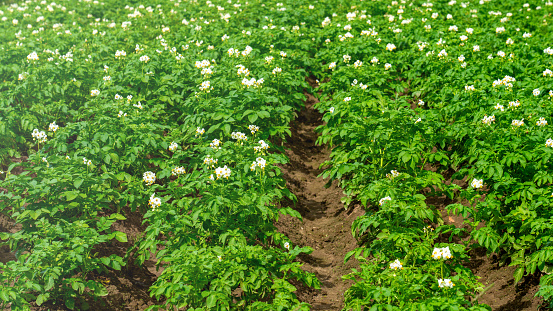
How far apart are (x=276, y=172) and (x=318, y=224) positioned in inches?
63.6

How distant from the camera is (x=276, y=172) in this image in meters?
5.08

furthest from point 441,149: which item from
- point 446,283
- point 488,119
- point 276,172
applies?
point 446,283

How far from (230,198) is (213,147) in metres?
0.97

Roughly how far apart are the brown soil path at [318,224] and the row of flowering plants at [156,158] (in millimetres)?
604

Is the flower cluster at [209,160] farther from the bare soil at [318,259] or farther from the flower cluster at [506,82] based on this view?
the flower cluster at [506,82]

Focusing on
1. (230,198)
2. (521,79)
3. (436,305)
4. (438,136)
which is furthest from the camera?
(521,79)

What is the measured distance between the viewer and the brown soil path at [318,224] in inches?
203

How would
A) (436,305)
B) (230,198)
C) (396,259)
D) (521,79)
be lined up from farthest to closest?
1. (521,79)
2. (230,198)
3. (396,259)
4. (436,305)

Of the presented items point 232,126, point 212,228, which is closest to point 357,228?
point 212,228

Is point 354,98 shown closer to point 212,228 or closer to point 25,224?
point 212,228

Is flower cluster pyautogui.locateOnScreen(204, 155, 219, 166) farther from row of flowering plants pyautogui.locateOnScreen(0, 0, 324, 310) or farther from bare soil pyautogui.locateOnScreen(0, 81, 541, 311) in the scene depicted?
bare soil pyautogui.locateOnScreen(0, 81, 541, 311)

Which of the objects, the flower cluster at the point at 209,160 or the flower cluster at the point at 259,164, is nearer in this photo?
the flower cluster at the point at 259,164

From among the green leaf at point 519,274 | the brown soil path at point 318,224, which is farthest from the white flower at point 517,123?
the brown soil path at point 318,224

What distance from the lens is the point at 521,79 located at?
697 cm
